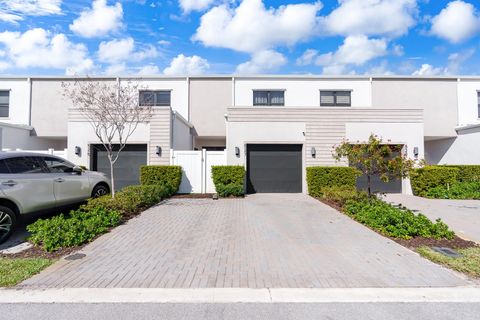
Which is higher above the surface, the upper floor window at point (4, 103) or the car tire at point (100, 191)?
the upper floor window at point (4, 103)

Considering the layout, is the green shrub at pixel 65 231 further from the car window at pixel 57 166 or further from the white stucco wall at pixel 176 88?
the white stucco wall at pixel 176 88

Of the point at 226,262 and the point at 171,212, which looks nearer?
the point at 226,262

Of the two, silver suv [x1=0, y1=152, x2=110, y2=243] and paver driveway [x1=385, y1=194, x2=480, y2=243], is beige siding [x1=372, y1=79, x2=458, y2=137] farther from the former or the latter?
silver suv [x1=0, y1=152, x2=110, y2=243]

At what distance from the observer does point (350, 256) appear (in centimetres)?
479

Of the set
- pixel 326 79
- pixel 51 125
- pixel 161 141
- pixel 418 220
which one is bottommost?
pixel 418 220

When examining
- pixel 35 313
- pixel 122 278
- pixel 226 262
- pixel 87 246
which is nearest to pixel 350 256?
pixel 226 262

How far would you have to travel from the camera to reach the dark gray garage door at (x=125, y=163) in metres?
13.1

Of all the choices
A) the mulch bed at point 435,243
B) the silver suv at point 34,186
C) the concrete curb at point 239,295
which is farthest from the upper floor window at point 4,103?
the mulch bed at point 435,243

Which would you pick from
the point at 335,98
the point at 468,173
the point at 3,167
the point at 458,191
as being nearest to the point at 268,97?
the point at 335,98

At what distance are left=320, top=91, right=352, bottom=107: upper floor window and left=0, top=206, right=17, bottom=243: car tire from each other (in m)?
16.3

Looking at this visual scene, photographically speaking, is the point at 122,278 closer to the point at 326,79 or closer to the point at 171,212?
the point at 171,212

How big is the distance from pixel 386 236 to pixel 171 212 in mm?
5988

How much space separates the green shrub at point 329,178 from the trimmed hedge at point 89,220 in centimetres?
700

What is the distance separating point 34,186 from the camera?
19.8 feet
